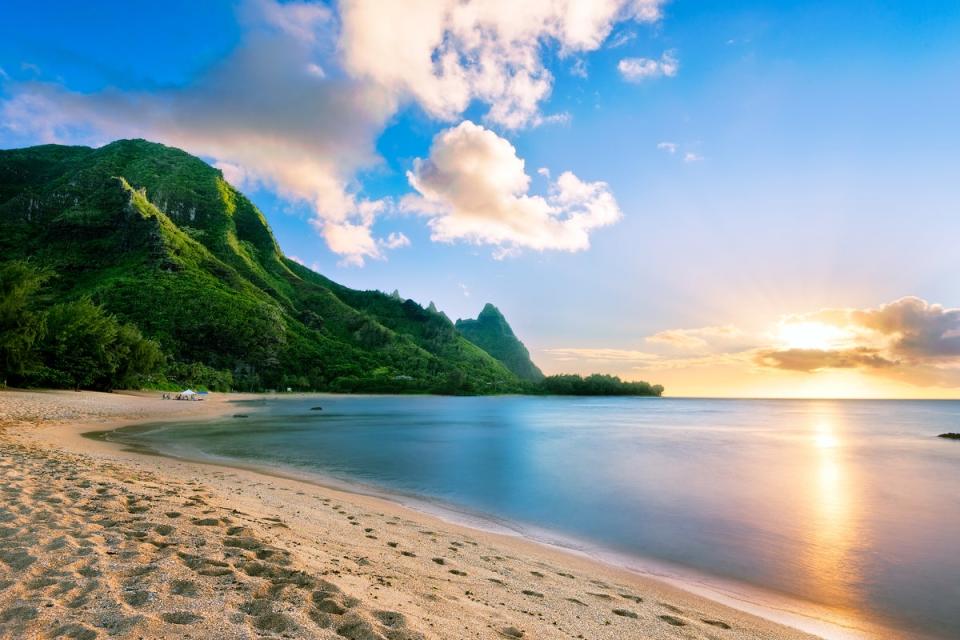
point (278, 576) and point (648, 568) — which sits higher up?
point (278, 576)

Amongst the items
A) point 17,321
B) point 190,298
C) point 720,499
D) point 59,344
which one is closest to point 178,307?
point 190,298

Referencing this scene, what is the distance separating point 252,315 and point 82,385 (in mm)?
94034

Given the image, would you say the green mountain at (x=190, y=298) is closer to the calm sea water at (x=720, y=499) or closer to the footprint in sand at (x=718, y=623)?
the calm sea water at (x=720, y=499)

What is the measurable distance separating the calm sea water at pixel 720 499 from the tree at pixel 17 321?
1780cm

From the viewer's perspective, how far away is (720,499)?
19.4m

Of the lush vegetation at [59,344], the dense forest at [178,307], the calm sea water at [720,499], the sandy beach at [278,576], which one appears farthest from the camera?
the dense forest at [178,307]

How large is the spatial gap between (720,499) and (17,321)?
56486 mm

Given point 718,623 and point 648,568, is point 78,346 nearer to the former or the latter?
point 648,568

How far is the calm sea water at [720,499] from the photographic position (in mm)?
10656

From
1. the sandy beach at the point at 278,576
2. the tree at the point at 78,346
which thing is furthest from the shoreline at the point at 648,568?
the tree at the point at 78,346

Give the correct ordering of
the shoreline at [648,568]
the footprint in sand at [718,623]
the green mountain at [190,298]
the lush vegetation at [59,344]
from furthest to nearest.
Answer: the green mountain at [190,298], the lush vegetation at [59,344], the shoreline at [648,568], the footprint in sand at [718,623]

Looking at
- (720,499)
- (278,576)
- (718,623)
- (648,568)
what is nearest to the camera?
(278,576)

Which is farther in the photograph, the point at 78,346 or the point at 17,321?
the point at 78,346

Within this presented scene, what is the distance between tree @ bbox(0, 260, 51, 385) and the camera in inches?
1607
